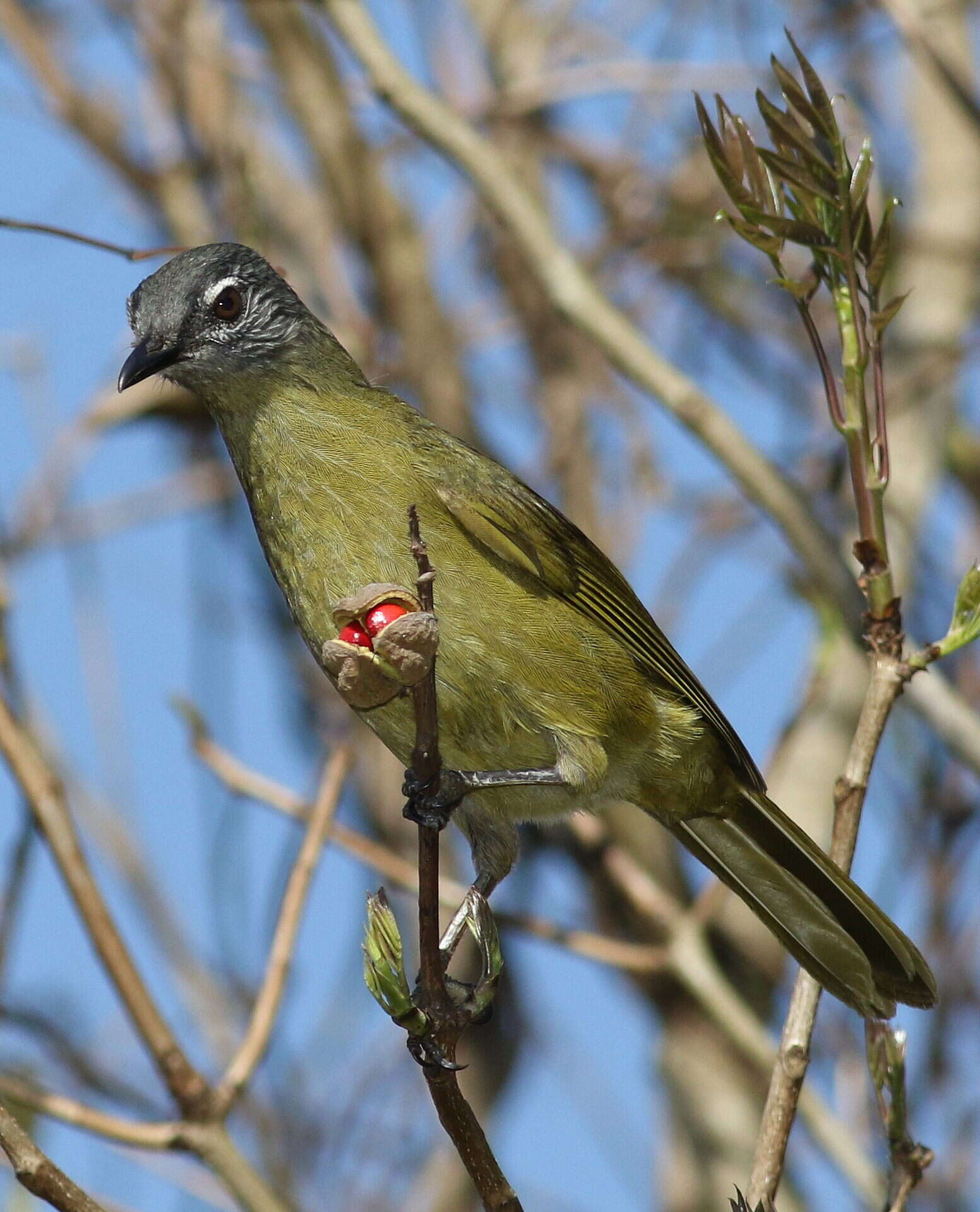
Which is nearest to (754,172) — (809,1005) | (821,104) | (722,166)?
(722,166)

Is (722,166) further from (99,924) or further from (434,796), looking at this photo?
(99,924)

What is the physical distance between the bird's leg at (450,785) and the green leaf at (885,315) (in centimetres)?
106

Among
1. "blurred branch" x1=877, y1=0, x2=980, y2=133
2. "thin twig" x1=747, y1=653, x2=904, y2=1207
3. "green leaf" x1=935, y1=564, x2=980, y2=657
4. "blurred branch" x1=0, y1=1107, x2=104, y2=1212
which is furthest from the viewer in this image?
"blurred branch" x1=877, y1=0, x2=980, y2=133

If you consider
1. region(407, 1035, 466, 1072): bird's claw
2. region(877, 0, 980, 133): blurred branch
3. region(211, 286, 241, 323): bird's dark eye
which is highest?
region(877, 0, 980, 133): blurred branch

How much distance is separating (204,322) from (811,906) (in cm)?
205

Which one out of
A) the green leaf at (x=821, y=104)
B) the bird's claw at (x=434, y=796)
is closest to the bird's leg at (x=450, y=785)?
the bird's claw at (x=434, y=796)

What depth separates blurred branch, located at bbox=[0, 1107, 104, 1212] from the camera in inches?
84.9

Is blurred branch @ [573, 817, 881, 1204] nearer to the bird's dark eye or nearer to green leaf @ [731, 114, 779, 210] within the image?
green leaf @ [731, 114, 779, 210]

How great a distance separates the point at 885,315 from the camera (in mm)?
2619

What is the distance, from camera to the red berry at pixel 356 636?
2441mm

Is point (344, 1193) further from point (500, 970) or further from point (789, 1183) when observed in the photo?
point (500, 970)

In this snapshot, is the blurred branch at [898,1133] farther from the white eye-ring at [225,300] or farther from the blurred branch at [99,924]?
the white eye-ring at [225,300]

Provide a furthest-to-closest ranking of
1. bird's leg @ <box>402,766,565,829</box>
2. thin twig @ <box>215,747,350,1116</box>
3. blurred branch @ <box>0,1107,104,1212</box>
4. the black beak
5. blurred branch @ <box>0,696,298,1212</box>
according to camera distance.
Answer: the black beak, thin twig @ <box>215,747,350,1116</box>, blurred branch @ <box>0,696,298,1212</box>, bird's leg @ <box>402,766,565,829</box>, blurred branch @ <box>0,1107,104,1212</box>

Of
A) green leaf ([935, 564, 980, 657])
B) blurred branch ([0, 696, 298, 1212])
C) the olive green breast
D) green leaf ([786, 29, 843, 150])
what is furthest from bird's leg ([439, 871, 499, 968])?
green leaf ([786, 29, 843, 150])
